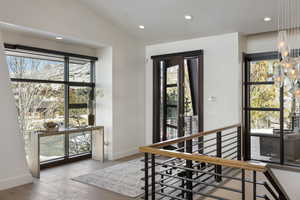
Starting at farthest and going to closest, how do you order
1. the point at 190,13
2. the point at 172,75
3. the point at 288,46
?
the point at 172,75
the point at 190,13
the point at 288,46

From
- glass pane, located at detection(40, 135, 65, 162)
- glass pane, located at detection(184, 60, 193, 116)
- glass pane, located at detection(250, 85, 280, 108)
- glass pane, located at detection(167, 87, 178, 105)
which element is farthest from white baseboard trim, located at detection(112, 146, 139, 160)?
glass pane, located at detection(250, 85, 280, 108)

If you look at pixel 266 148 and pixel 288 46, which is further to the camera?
pixel 266 148

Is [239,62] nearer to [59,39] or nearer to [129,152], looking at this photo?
[129,152]

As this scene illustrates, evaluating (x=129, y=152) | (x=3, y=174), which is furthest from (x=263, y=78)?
(x=3, y=174)

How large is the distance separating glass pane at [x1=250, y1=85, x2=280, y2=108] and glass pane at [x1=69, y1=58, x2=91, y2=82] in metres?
4.19

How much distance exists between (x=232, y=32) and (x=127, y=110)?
128 inches

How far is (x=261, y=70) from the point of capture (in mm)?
5664

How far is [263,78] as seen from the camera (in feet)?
18.5

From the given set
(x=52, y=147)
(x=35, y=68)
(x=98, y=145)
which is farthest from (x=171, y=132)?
(x=35, y=68)

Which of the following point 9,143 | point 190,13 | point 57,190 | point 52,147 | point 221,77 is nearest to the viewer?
point 57,190

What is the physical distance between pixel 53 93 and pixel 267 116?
507 centimetres

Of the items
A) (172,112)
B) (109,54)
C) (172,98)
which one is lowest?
(172,112)

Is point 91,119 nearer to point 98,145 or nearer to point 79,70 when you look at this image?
point 98,145

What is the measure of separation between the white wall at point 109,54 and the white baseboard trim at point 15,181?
2.09 metres
